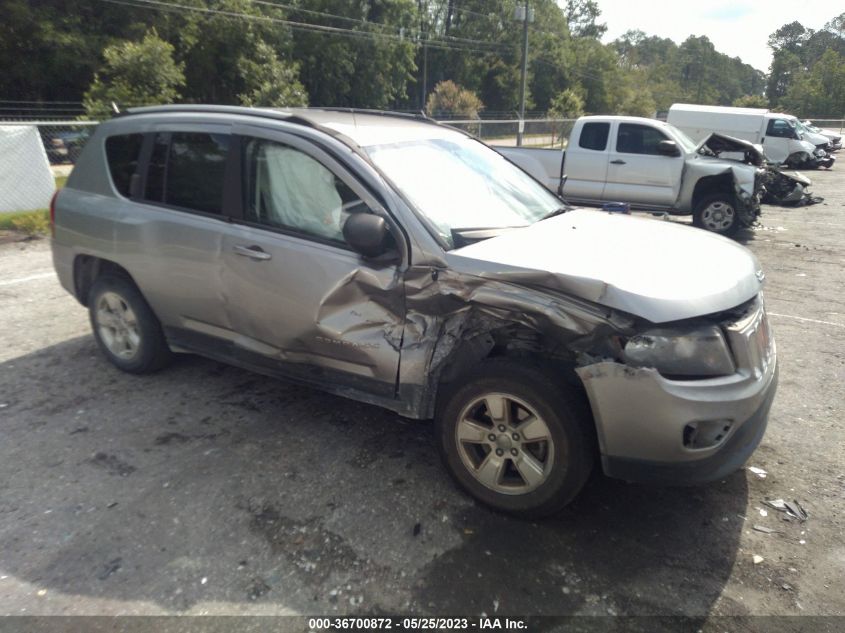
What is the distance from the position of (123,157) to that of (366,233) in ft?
7.87

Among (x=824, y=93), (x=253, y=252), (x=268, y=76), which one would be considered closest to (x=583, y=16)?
(x=824, y=93)

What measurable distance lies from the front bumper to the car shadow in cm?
A: 43

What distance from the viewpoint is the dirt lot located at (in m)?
2.61

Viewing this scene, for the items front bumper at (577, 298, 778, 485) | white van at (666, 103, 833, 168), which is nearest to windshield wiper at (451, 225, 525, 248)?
front bumper at (577, 298, 778, 485)

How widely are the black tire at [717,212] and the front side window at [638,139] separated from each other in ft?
3.99

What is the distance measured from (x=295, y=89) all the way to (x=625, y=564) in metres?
34.4

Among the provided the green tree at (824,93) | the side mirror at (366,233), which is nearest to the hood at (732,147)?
the side mirror at (366,233)

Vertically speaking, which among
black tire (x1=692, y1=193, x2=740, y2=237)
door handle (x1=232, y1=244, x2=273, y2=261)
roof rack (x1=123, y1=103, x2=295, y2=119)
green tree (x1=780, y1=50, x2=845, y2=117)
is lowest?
black tire (x1=692, y1=193, x2=740, y2=237)

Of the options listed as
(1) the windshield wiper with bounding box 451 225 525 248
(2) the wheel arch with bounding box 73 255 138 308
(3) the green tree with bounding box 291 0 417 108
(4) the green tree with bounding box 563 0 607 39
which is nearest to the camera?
(1) the windshield wiper with bounding box 451 225 525 248

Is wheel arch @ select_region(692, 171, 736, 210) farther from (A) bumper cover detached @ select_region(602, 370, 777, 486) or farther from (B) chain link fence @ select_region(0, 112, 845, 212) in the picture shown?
(A) bumper cover detached @ select_region(602, 370, 777, 486)

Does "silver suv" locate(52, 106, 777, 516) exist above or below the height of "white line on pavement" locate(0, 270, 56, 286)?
above

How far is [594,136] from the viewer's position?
11.7 m

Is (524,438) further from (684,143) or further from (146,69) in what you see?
(146,69)

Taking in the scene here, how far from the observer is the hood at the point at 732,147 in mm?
11594
